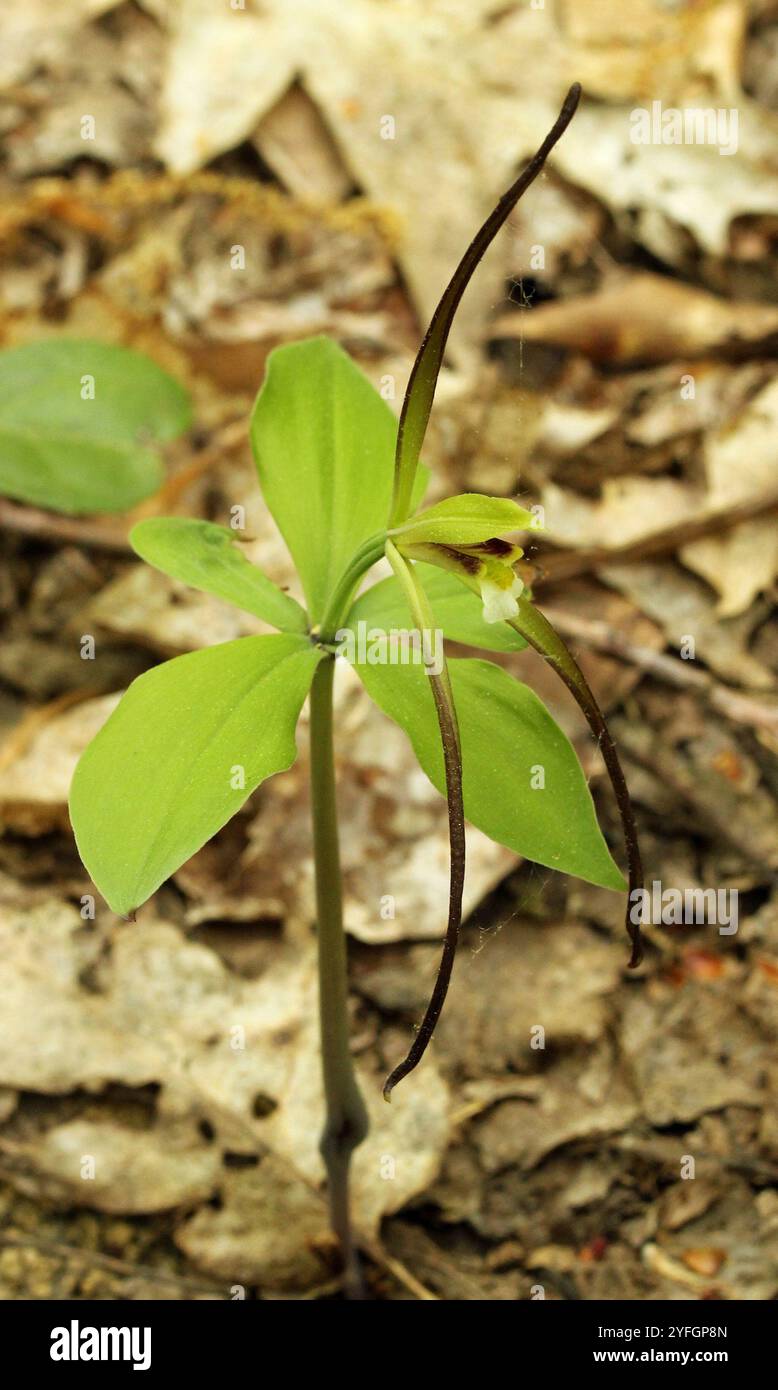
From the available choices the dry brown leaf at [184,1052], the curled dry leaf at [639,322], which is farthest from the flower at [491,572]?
the curled dry leaf at [639,322]

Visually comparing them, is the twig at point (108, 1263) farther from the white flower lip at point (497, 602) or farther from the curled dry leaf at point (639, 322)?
the curled dry leaf at point (639, 322)

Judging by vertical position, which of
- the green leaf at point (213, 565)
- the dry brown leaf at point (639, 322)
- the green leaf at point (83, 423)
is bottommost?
the green leaf at point (213, 565)

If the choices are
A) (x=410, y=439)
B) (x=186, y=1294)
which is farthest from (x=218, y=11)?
(x=186, y=1294)

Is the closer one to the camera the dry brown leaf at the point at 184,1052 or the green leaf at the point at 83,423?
the dry brown leaf at the point at 184,1052

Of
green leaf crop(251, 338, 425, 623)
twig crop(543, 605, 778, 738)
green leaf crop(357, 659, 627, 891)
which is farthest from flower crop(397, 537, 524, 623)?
twig crop(543, 605, 778, 738)

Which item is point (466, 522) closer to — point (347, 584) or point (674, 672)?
point (347, 584)
